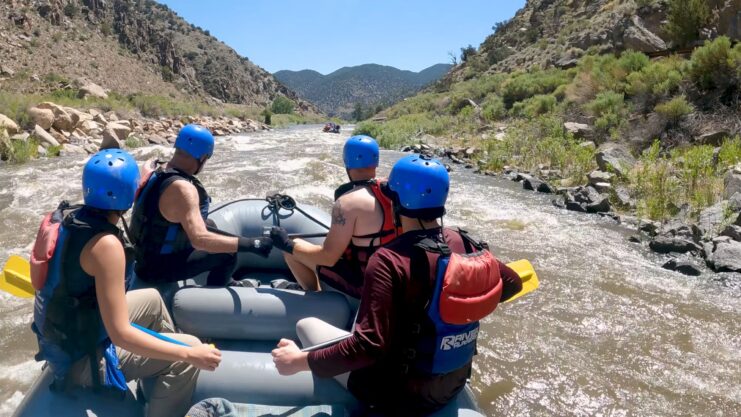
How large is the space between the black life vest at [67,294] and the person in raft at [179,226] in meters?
0.87

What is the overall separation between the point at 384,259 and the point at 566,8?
4111 cm

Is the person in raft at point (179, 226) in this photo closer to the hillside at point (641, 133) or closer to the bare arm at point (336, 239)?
the bare arm at point (336, 239)

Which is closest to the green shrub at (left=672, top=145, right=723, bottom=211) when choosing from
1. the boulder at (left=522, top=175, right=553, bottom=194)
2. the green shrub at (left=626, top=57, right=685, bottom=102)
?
the boulder at (left=522, top=175, right=553, bottom=194)

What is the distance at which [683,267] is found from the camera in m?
5.52

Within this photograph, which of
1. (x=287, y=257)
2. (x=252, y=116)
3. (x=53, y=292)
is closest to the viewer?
(x=53, y=292)

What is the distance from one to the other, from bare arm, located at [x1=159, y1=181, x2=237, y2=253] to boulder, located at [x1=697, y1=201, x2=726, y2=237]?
6.17 metres

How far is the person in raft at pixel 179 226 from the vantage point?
2.86 m

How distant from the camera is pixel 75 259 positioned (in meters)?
1.78

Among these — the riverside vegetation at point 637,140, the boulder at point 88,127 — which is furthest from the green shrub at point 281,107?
the boulder at point 88,127

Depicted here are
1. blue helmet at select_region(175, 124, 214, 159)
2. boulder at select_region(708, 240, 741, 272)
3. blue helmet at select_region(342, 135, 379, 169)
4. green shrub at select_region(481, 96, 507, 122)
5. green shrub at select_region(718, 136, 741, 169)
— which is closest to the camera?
blue helmet at select_region(175, 124, 214, 159)

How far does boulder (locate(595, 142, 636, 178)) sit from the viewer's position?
9059 millimetres

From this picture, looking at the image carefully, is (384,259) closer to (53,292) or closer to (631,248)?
(53,292)

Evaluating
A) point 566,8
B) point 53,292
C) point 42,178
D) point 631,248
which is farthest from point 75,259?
point 566,8

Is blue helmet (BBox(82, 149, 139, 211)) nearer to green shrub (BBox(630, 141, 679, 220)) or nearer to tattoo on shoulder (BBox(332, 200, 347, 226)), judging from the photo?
tattoo on shoulder (BBox(332, 200, 347, 226))
